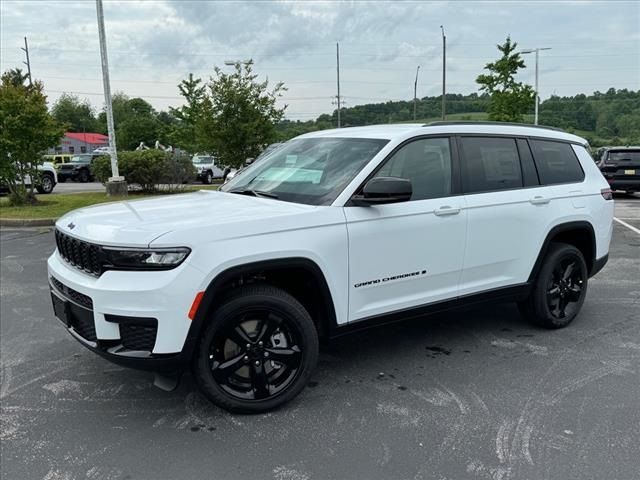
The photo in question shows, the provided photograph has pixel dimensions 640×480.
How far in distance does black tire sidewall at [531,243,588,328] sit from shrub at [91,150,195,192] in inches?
540

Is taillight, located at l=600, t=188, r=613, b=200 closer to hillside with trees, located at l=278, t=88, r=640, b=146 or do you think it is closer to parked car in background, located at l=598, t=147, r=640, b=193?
parked car in background, located at l=598, t=147, r=640, b=193

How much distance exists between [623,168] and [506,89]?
15.4 m

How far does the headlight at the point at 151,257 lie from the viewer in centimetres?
304

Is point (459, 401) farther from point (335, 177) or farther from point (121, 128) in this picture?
point (121, 128)

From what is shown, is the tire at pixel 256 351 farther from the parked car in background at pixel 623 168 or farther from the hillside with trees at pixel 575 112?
the hillside with trees at pixel 575 112

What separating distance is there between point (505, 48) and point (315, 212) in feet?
103

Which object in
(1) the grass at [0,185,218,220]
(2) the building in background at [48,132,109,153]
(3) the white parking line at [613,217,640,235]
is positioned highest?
(2) the building in background at [48,132,109,153]

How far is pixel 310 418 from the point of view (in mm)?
3451

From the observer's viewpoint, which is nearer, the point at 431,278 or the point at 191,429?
the point at 191,429

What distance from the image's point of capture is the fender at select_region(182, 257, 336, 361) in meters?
3.12

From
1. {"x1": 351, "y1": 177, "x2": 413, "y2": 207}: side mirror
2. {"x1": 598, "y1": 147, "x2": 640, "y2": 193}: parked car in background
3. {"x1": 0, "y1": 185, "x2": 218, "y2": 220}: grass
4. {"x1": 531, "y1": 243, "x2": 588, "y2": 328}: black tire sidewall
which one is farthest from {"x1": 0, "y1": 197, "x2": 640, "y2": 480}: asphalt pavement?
{"x1": 598, "y1": 147, "x2": 640, "y2": 193}: parked car in background

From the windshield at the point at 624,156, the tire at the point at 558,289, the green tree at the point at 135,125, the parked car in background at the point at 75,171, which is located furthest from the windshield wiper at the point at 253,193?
the green tree at the point at 135,125

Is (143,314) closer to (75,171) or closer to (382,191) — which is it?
(382,191)

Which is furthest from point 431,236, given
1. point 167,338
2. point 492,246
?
point 167,338
